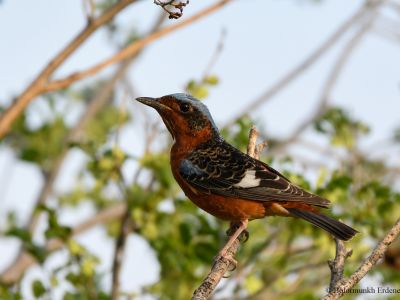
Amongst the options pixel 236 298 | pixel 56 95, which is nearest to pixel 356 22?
pixel 56 95

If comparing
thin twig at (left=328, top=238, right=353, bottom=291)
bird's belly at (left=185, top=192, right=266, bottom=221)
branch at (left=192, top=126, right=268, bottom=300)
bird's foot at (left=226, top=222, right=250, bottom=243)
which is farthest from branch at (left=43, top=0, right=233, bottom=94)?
thin twig at (left=328, top=238, right=353, bottom=291)

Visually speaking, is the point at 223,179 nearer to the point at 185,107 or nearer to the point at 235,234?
the point at 235,234

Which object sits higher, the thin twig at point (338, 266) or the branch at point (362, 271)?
the branch at point (362, 271)

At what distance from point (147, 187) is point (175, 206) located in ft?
1.08

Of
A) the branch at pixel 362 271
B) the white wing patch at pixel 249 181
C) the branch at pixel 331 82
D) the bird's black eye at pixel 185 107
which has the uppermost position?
the bird's black eye at pixel 185 107

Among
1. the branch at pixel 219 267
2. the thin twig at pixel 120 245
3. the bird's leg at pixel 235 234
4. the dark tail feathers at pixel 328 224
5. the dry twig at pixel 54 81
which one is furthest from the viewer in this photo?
the thin twig at pixel 120 245

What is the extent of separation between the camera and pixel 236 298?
7.51 m

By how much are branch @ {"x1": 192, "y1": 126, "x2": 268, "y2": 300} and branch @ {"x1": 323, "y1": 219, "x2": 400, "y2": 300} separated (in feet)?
2.47

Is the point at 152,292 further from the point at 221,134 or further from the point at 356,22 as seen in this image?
the point at 356,22

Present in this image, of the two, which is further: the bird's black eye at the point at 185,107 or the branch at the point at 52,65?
the bird's black eye at the point at 185,107

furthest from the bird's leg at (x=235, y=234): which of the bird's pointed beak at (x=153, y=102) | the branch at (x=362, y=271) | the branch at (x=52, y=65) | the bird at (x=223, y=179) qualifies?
the branch at (x=52, y=65)

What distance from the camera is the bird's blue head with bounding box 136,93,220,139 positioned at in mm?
6777

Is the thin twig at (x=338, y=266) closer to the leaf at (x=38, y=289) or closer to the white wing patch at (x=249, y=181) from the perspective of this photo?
the white wing patch at (x=249, y=181)

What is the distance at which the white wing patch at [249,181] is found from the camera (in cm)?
654
